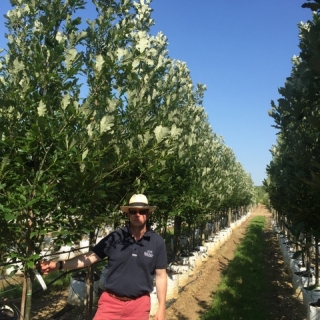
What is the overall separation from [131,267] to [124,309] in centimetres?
44

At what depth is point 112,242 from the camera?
3.77 meters

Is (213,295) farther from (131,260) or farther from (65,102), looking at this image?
(65,102)

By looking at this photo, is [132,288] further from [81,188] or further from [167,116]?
[167,116]

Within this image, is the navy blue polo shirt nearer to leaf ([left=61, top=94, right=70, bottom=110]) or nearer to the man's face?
the man's face

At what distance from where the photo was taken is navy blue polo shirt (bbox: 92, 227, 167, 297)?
3574 millimetres

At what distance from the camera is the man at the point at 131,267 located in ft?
11.7

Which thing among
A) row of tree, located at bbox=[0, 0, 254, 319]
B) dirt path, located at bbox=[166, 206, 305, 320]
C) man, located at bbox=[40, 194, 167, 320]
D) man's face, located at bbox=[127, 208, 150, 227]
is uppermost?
row of tree, located at bbox=[0, 0, 254, 319]

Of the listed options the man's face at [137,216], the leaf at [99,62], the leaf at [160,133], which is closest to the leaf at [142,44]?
the leaf at [99,62]

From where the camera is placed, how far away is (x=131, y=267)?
142 inches

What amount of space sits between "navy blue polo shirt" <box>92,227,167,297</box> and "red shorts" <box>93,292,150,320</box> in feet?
0.32

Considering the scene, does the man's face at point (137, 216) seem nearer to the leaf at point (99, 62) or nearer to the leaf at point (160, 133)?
the leaf at point (160, 133)

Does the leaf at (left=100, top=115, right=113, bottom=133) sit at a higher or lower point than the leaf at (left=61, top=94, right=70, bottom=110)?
lower

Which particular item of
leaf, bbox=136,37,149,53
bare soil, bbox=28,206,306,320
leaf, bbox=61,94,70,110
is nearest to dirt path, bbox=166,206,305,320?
bare soil, bbox=28,206,306,320

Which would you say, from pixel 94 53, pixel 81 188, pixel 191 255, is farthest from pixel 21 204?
pixel 191 255
